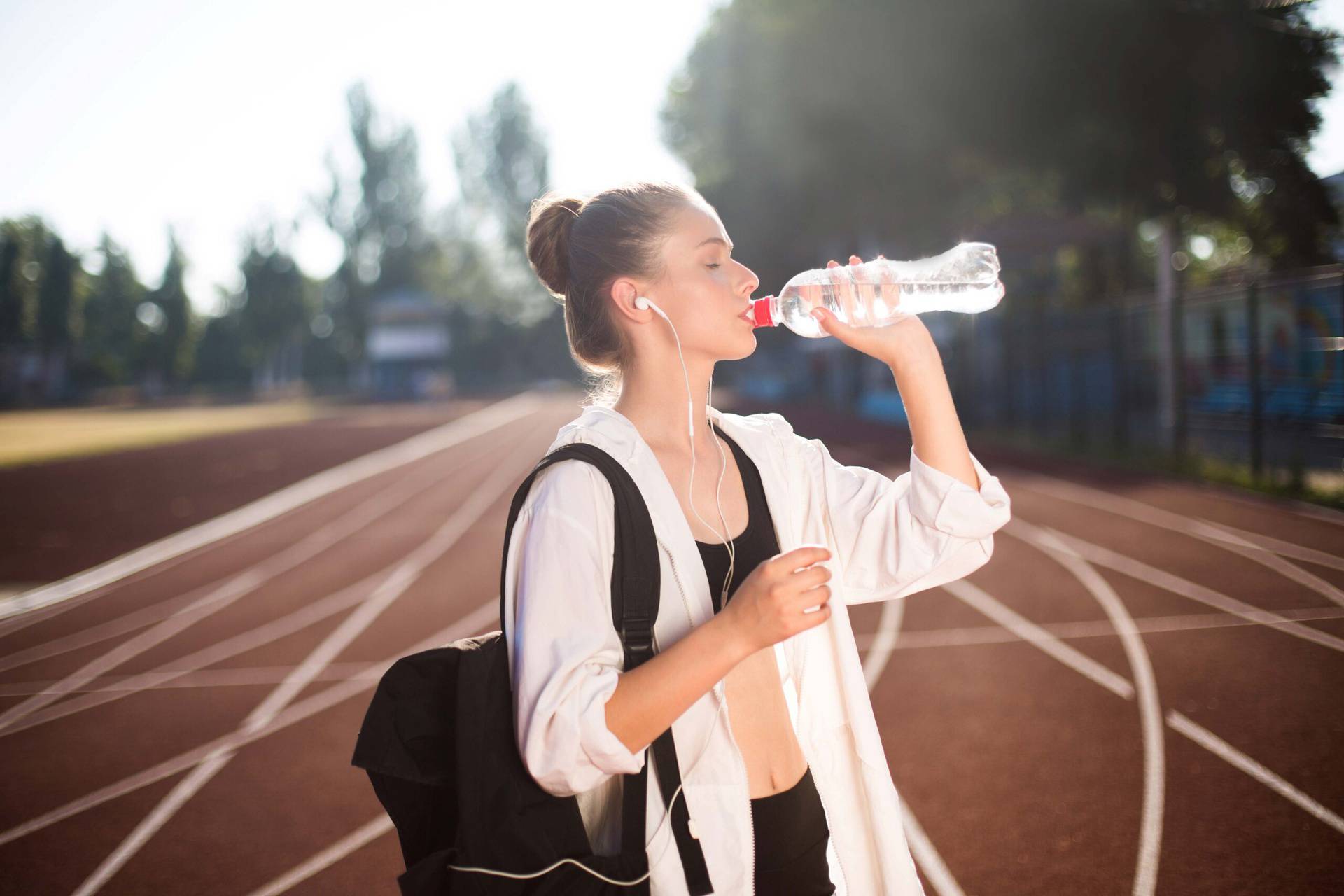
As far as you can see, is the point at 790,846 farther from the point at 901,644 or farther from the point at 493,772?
the point at 901,644

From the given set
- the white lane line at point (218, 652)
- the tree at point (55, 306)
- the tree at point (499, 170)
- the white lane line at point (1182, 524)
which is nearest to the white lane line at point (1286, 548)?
the white lane line at point (1182, 524)

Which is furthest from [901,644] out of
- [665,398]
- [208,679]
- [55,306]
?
[55,306]

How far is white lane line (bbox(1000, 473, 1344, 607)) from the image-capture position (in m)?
6.94

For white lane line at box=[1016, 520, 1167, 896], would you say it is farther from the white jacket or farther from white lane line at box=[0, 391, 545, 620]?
white lane line at box=[0, 391, 545, 620]

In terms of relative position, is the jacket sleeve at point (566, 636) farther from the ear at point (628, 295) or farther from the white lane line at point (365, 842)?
the white lane line at point (365, 842)

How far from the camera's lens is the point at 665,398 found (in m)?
1.87

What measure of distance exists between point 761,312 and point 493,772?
0.94 meters

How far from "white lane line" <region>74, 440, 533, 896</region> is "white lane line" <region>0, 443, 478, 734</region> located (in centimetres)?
126

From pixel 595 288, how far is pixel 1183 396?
42.2ft

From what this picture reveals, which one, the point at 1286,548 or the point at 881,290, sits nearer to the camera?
the point at 881,290

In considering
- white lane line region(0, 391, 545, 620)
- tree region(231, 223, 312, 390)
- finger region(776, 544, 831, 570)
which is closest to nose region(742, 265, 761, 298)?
finger region(776, 544, 831, 570)

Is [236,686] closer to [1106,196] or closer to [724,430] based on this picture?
[724,430]

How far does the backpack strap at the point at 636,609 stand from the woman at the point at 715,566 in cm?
2

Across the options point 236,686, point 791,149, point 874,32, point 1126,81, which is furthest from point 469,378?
point 236,686
